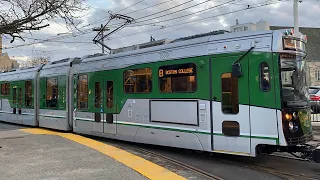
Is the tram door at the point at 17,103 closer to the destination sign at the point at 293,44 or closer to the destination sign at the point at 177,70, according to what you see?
the destination sign at the point at 177,70

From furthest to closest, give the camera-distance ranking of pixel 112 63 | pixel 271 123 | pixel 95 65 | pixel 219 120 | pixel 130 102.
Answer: pixel 95 65
pixel 112 63
pixel 130 102
pixel 219 120
pixel 271 123

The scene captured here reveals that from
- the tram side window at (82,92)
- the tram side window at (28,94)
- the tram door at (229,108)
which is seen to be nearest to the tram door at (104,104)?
the tram side window at (82,92)

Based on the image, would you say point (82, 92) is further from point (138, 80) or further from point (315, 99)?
point (315, 99)

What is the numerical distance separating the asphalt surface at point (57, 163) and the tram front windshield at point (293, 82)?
3500mm

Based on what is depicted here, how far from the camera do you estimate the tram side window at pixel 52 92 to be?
14.4 metres

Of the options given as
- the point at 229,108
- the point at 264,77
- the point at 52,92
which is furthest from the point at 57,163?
the point at 52,92

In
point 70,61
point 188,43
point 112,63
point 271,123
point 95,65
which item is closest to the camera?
point 271,123

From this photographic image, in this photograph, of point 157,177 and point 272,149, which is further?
point 272,149

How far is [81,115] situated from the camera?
1267cm

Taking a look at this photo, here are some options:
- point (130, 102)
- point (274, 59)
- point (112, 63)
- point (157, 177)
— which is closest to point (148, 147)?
point (130, 102)

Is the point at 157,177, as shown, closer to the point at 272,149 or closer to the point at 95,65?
the point at 272,149

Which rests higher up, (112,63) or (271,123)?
(112,63)

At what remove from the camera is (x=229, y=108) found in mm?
7688

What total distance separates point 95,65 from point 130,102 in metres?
2.61
